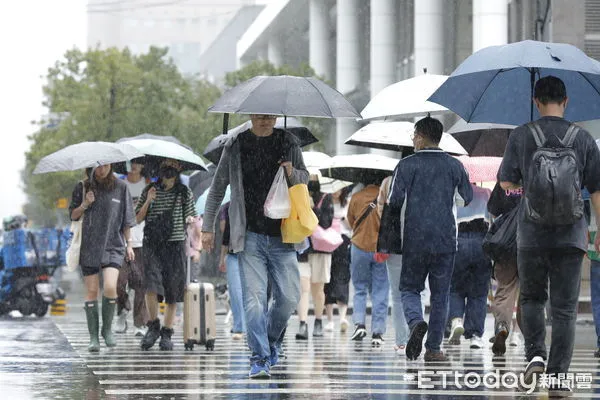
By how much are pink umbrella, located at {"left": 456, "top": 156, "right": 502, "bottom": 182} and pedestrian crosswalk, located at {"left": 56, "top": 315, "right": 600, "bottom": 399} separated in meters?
1.64

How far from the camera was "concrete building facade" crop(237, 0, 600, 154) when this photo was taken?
28344 mm

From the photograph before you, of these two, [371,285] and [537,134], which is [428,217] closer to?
[537,134]

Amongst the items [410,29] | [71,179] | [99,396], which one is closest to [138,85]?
[71,179]

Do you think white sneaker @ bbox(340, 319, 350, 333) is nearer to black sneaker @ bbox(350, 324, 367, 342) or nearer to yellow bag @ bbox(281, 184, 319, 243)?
black sneaker @ bbox(350, 324, 367, 342)

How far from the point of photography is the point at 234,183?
32.2 feet

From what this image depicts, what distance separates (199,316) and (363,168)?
281cm

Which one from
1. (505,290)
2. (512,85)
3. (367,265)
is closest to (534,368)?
(512,85)

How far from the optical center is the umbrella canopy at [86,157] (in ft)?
41.7

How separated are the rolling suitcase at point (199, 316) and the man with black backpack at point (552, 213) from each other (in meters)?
5.09

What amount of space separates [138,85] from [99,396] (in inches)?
1572

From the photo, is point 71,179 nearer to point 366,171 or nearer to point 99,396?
point 366,171

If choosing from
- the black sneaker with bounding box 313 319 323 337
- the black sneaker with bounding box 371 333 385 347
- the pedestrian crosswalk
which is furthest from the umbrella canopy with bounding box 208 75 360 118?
the black sneaker with bounding box 313 319 323 337

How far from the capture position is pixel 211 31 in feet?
604

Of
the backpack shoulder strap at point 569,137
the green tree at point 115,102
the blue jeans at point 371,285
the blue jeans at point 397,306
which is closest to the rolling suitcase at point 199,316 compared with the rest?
the blue jeans at point 397,306
